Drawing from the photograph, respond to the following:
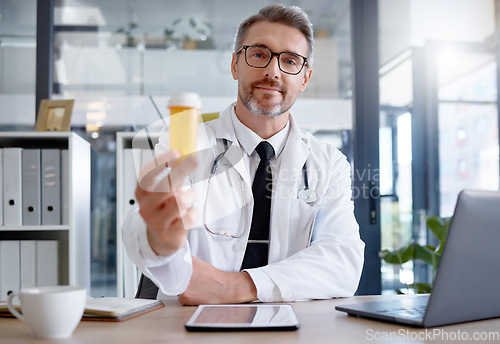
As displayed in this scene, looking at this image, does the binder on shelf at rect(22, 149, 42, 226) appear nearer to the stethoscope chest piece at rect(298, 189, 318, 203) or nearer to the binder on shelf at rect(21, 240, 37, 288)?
the binder on shelf at rect(21, 240, 37, 288)

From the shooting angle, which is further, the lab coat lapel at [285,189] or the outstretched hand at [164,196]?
the lab coat lapel at [285,189]

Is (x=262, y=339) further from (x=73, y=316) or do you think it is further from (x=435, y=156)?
(x=435, y=156)

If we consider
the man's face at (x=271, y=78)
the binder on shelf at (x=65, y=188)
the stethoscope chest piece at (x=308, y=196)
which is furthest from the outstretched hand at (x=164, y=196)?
the binder on shelf at (x=65, y=188)

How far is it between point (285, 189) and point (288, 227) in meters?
0.12

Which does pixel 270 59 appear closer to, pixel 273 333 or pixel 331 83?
pixel 273 333

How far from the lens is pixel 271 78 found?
1679mm

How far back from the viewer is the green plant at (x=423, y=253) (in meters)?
2.77

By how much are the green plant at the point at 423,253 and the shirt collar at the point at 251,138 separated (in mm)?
1386

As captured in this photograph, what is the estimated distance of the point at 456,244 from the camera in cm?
81

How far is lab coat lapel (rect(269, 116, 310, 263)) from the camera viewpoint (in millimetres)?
1518

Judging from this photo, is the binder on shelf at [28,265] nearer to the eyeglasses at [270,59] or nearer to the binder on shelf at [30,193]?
the binder on shelf at [30,193]

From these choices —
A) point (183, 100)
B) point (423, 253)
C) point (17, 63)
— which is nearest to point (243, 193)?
point (183, 100)

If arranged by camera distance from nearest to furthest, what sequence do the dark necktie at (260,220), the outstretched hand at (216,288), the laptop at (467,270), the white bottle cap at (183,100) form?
the white bottle cap at (183,100) < the laptop at (467,270) < the outstretched hand at (216,288) < the dark necktie at (260,220)

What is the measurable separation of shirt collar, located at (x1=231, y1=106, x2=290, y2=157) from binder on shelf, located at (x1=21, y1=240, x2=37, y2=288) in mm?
1252
